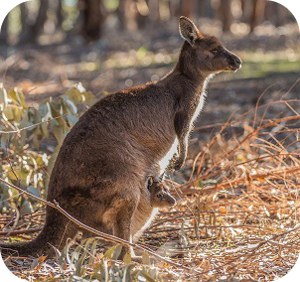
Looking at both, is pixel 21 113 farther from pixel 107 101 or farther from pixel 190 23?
pixel 190 23

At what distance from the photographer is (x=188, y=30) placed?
453 centimetres

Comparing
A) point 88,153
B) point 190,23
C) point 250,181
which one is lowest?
point 250,181

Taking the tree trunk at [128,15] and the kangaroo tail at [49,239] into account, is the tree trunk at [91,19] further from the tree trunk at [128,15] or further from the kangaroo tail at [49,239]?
the kangaroo tail at [49,239]

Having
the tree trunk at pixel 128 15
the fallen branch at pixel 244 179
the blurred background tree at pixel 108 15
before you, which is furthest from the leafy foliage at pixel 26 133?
the tree trunk at pixel 128 15

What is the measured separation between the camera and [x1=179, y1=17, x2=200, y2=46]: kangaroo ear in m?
4.45

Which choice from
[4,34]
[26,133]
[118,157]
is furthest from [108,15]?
[118,157]

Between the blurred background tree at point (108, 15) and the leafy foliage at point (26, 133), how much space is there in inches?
469

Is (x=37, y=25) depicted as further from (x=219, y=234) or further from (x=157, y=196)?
(x=157, y=196)

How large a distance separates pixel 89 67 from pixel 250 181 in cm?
1091

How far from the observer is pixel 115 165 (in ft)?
12.1

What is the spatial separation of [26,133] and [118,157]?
143 cm

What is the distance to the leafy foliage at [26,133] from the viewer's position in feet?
15.8

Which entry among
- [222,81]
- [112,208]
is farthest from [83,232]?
[222,81]

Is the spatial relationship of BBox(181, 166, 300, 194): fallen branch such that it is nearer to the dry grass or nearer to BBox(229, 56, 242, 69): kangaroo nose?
the dry grass
